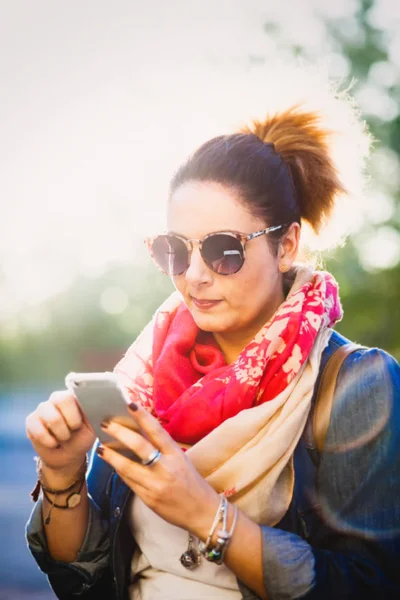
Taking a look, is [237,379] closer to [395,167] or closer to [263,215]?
[263,215]

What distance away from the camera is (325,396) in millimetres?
2062

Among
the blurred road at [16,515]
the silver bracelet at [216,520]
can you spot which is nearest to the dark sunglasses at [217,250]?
the silver bracelet at [216,520]

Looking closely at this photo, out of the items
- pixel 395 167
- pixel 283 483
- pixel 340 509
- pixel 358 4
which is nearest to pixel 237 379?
pixel 283 483

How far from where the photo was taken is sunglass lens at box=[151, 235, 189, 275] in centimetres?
219

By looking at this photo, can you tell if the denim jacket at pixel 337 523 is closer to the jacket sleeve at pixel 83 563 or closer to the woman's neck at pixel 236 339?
the jacket sleeve at pixel 83 563

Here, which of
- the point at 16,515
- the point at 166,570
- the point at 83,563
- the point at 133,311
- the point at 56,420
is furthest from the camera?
the point at 133,311

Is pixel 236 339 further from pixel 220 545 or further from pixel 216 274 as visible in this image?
pixel 220 545

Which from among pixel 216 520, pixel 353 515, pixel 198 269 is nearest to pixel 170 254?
pixel 198 269

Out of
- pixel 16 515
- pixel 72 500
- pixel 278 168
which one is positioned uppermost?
pixel 278 168

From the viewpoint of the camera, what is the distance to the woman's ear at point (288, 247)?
2.34 metres

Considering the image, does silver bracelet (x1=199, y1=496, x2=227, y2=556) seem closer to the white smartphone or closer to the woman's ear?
the white smartphone

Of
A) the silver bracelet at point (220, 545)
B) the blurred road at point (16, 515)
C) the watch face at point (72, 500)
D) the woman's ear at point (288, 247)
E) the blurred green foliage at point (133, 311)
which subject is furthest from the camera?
the blurred green foliage at point (133, 311)

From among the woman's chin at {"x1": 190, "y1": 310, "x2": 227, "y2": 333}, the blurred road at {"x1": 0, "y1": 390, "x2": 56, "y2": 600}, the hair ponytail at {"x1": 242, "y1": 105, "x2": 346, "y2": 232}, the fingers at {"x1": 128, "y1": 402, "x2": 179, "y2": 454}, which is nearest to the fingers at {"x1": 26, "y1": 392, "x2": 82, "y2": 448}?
the fingers at {"x1": 128, "y1": 402, "x2": 179, "y2": 454}

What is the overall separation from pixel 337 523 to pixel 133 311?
1416cm
